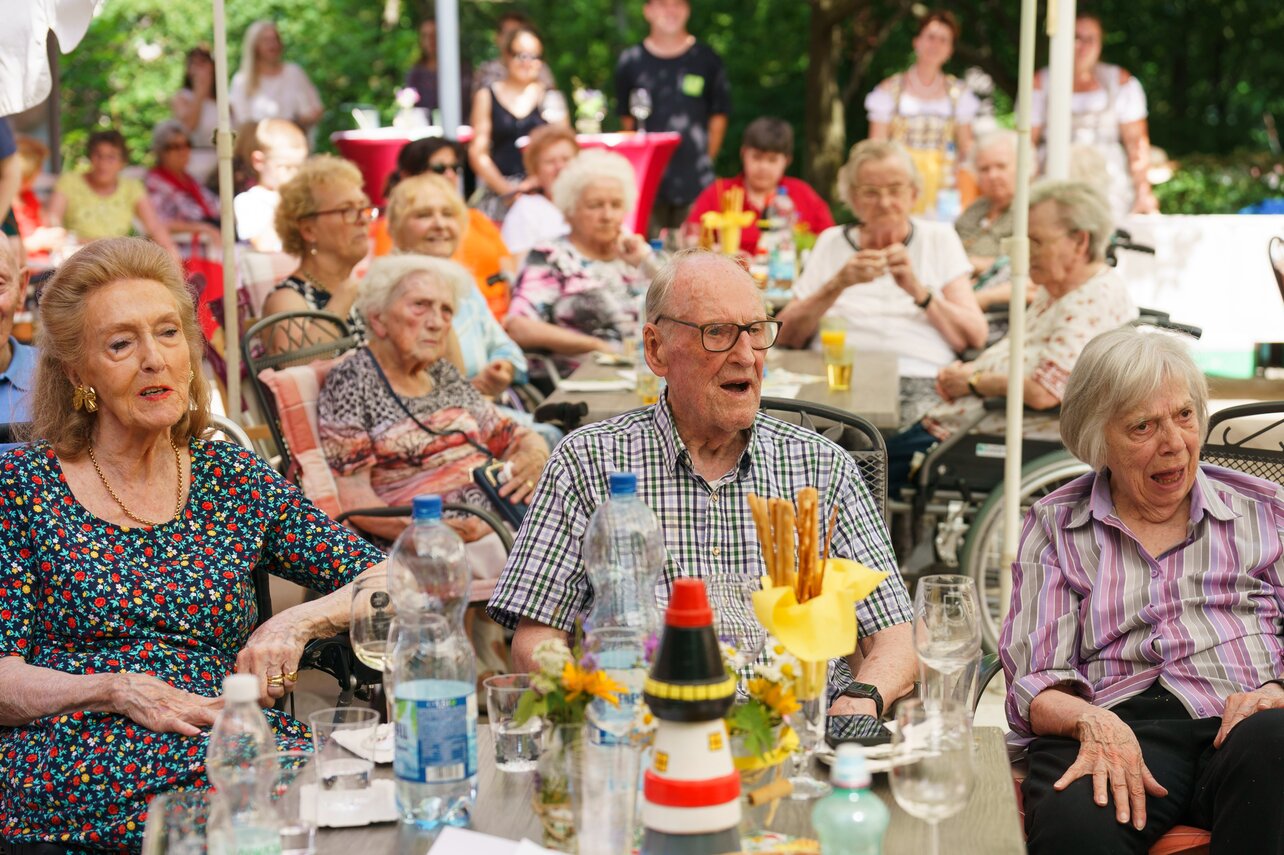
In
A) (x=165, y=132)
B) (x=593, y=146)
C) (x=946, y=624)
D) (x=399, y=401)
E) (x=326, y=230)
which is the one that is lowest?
(x=946, y=624)

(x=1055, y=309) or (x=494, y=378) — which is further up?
(x=1055, y=309)

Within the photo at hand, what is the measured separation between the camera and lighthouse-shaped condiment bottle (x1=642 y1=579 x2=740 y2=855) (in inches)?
70.8

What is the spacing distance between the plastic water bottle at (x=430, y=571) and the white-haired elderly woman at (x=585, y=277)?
3.82 meters

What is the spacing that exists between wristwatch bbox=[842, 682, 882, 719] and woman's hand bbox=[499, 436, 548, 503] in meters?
1.95

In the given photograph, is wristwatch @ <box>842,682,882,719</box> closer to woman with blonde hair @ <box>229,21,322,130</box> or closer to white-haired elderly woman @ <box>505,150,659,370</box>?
white-haired elderly woman @ <box>505,150,659,370</box>

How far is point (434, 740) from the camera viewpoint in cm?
202

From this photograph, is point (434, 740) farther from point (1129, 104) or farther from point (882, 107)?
point (882, 107)

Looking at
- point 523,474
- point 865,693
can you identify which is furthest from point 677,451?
point 523,474

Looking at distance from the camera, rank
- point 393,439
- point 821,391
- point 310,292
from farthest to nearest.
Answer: point 310,292 → point 821,391 → point 393,439

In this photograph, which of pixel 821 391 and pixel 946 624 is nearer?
pixel 946 624

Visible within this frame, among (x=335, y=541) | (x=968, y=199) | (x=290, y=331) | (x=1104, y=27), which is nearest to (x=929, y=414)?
(x=290, y=331)

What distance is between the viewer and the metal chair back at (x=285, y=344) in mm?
4453

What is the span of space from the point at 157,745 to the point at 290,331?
2636 millimetres

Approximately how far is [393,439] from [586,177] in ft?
7.69
